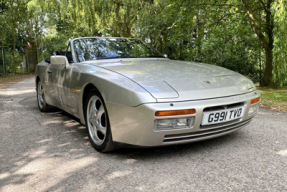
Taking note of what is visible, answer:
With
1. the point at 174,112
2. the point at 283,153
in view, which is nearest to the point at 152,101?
the point at 174,112

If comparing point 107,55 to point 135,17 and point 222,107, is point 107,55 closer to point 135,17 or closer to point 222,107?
point 222,107

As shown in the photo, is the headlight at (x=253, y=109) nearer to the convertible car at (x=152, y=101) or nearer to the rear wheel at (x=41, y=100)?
the convertible car at (x=152, y=101)

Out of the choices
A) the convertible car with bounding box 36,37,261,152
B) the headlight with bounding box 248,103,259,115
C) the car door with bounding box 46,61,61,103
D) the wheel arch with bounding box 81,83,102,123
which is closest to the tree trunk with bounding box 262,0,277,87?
the convertible car with bounding box 36,37,261,152

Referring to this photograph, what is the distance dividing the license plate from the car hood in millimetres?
161

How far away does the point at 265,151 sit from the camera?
9.03 feet

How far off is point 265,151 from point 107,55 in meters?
2.29

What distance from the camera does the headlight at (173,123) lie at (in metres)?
2.33

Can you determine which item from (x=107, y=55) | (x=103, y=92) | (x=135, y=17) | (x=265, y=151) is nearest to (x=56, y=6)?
(x=135, y=17)

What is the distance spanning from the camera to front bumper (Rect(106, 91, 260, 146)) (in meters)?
2.32

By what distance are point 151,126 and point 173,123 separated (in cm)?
20

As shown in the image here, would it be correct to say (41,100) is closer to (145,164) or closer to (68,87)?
(68,87)

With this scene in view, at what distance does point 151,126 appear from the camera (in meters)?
2.32

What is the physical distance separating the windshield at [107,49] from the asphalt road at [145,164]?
3.53 ft

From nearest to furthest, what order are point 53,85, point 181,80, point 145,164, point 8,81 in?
1. point 145,164
2. point 181,80
3. point 53,85
4. point 8,81
